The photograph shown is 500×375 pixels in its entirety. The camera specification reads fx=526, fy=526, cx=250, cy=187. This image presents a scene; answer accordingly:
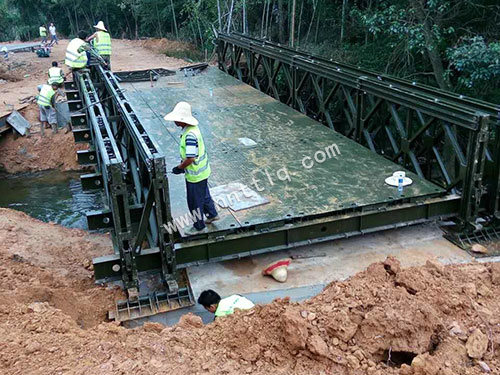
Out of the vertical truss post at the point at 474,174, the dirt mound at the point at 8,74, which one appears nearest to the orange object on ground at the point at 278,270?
the vertical truss post at the point at 474,174

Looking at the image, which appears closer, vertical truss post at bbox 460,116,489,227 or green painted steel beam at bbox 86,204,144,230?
green painted steel beam at bbox 86,204,144,230

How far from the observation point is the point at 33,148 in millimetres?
15641

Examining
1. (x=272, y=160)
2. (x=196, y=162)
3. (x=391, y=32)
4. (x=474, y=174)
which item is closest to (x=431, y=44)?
(x=391, y=32)

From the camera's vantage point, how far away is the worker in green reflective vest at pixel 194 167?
5859 millimetres

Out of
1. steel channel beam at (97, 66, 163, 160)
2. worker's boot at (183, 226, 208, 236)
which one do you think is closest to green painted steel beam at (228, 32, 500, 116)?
worker's boot at (183, 226, 208, 236)

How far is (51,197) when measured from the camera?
1316 cm

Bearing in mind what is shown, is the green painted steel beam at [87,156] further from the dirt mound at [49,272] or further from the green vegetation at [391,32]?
the green vegetation at [391,32]

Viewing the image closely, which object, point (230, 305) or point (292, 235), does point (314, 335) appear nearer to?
point (230, 305)

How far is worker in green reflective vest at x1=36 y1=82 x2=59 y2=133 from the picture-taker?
15.4 meters

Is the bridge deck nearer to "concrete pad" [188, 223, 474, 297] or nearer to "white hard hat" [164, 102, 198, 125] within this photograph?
"concrete pad" [188, 223, 474, 297]

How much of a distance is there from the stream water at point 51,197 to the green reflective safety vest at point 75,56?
3077 mm

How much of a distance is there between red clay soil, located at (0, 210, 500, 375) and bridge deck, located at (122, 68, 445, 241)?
2135mm

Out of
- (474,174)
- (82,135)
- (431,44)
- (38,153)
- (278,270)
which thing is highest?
(431,44)

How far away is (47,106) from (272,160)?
9.85m
